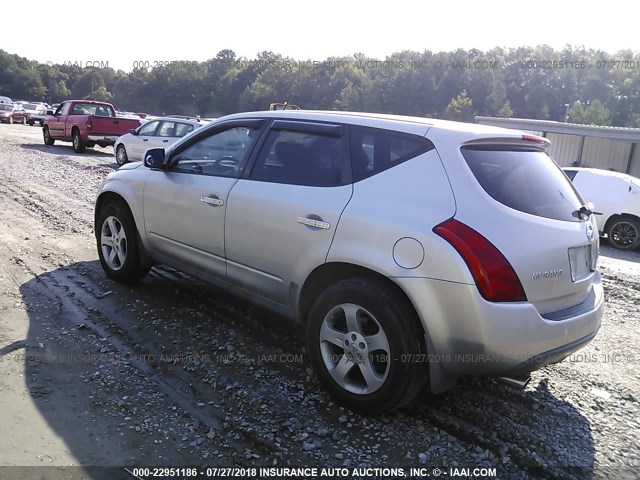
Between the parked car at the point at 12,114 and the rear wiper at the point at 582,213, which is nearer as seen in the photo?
the rear wiper at the point at 582,213

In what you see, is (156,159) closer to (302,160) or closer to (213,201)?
(213,201)

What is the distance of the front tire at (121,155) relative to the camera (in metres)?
16.1

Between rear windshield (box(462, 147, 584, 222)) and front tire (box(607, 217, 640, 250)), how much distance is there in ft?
25.6

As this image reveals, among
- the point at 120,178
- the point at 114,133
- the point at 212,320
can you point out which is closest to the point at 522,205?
the point at 212,320

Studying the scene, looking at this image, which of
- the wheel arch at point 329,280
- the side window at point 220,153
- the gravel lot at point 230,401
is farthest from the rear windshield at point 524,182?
the side window at point 220,153

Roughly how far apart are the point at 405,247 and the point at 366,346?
0.64m

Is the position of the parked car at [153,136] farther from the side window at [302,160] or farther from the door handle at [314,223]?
the door handle at [314,223]

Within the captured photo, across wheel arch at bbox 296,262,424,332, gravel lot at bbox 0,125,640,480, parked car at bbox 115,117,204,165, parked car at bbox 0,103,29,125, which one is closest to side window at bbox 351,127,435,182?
wheel arch at bbox 296,262,424,332

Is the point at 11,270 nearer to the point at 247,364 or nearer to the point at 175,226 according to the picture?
the point at 175,226

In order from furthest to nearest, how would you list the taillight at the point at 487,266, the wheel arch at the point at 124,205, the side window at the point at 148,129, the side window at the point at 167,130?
the side window at the point at 148,129, the side window at the point at 167,130, the wheel arch at the point at 124,205, the taillight at the point at 487,266

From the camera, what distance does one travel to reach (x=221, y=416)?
3.19 metres

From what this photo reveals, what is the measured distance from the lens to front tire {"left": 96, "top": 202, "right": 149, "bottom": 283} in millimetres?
5105

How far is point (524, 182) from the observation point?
323 cm

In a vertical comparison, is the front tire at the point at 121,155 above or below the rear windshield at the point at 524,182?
below
